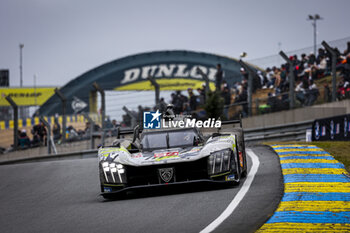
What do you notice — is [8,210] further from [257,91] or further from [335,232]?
[257,91]

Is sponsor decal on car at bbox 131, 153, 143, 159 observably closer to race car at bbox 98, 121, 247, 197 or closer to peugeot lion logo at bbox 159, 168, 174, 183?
race car at bbox 98, 121, 247, 197

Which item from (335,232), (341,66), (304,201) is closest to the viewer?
(335,232)

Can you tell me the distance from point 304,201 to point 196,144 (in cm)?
382

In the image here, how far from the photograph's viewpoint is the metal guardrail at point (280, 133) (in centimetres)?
2138

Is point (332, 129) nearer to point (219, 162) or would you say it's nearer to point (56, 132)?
point (56, 132)

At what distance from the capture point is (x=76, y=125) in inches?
856

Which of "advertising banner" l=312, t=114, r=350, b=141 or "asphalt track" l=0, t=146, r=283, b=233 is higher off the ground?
"advertising banner" l=312, t=114, r=350, b=141

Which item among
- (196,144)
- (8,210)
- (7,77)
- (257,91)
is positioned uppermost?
(7,77)

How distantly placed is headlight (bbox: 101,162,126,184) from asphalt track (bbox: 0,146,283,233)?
0.31 m

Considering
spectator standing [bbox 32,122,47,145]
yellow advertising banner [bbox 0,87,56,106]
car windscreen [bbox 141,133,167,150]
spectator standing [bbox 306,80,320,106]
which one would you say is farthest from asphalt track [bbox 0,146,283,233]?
yellow advertising banner [bbox 0,87,56,106]

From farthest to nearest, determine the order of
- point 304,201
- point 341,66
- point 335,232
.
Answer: point 341,66, point 304,201, point 335,232

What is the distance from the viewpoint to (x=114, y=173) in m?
9.88

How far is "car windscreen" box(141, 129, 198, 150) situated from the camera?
11188 mm

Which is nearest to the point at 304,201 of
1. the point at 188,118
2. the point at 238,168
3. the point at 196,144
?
the point at 238,168
